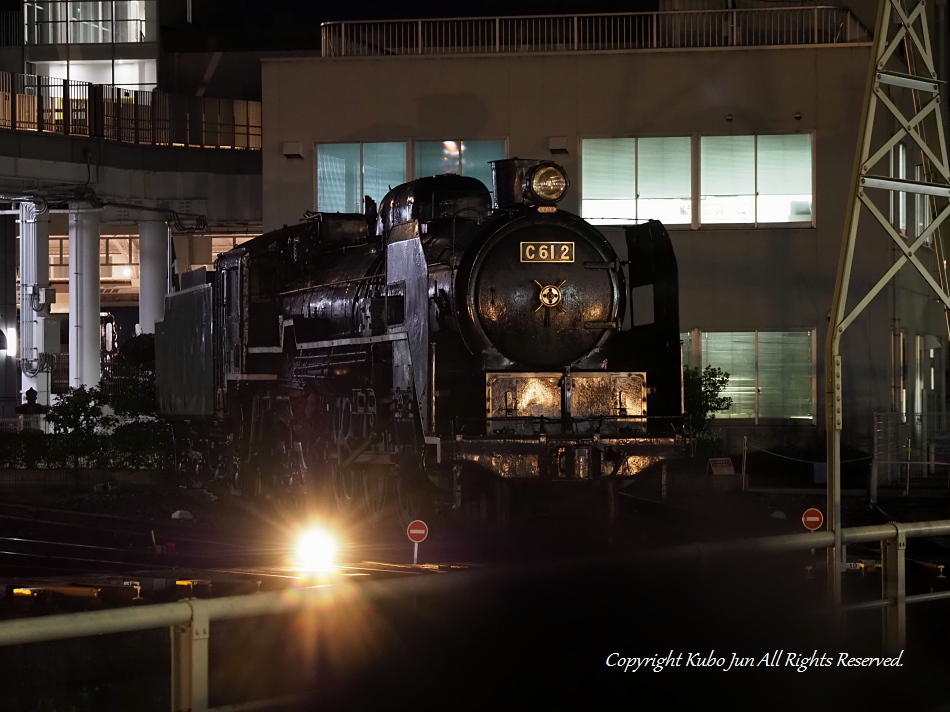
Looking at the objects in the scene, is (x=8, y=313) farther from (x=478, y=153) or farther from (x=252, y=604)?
(x=252, y=604)

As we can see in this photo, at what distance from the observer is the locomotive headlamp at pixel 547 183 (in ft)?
36.2

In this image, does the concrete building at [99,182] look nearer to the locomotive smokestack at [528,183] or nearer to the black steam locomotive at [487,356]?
the black steam locomotive at [487,356]

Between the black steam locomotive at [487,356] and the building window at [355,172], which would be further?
the building window at [355,172]

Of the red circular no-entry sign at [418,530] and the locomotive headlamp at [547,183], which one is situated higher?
the locomotive headlamp at [547,183]

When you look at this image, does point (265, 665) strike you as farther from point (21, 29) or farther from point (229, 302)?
point (21, 29)

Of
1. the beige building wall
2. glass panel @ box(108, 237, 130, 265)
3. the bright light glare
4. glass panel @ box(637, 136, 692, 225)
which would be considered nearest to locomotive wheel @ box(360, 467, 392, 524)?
the bright light glare

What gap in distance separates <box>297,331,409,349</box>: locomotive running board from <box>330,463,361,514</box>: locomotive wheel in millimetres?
1356

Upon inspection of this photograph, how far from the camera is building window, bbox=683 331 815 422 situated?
23875 millimetres

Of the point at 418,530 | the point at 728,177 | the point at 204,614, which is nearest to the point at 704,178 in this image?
the point at 728,177

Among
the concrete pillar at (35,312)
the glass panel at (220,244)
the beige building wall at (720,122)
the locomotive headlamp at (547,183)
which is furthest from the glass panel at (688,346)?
the glass panel at (220,244)

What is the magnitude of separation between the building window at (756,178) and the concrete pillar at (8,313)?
83.4 ft

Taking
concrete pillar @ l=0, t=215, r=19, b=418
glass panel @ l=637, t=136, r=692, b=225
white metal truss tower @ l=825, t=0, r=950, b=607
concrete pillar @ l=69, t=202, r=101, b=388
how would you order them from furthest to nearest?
1. concrete pillar @ l=0, t=215, r=19, b=418
2. concrete pillar @ l=69, t=202, r=101, b=388
3. glass panel @ l=637, t=136, r=692, b=225
4. white metal truss tower @ l=825, t=0, r=950, b=607

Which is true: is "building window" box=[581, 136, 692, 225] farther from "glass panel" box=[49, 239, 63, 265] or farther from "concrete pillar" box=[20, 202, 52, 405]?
"glass panel" box=[49, 239, 63, 265]

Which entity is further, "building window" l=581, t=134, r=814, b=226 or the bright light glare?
"building window" l=581, t=134, r=814, b=226
